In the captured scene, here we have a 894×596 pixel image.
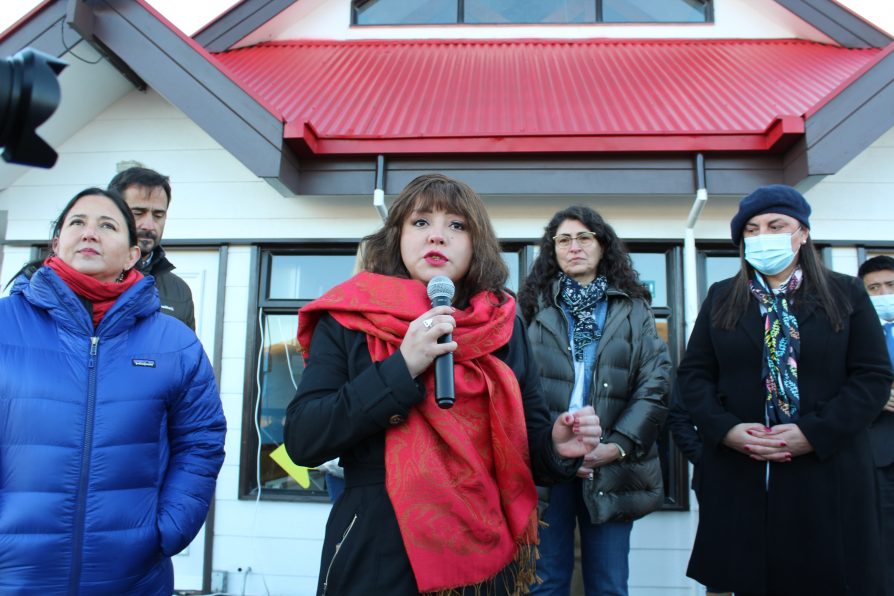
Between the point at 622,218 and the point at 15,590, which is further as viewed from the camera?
the point at 622,218

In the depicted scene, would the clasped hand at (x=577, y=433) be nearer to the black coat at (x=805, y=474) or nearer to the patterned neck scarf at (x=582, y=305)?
the black coat at (x=805, y=474)

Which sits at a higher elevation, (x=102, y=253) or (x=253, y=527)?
(x=102, y=253)

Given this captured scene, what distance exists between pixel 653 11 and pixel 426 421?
21.9ft

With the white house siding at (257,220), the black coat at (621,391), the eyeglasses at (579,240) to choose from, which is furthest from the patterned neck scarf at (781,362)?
the white house siding at (257,220)

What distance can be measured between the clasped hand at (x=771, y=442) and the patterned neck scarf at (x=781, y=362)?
0.09 meters

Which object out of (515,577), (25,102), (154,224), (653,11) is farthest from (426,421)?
(653,11)

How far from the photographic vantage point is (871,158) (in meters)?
4.72

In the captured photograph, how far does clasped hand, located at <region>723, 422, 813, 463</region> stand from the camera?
2.51m

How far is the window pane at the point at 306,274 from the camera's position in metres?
4.98

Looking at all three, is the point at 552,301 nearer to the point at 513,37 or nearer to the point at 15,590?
the point at 15,590

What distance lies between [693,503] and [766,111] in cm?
291

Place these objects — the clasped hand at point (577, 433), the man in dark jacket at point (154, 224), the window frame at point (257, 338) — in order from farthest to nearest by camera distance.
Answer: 1. the window frame at point (257, 338)
2. the man in dark jacket at point (154, 224)
3. the clasped hand at point (577, 433)

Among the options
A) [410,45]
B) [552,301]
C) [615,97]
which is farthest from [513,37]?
[552,301]

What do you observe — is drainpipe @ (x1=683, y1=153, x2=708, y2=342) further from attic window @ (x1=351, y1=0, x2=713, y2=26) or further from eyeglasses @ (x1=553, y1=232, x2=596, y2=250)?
attic window @ (x1=351, y1=0, x2=713, y2=26)
